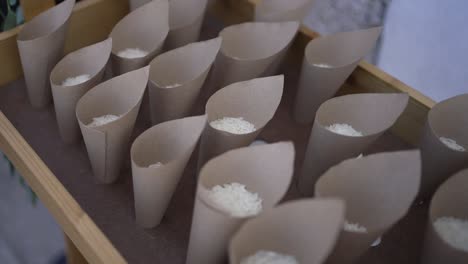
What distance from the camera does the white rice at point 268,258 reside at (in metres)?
0.43

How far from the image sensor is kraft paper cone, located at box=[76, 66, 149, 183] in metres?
0.55

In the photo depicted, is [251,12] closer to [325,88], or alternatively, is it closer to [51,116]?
[325,88]

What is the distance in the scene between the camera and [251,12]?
836 millimetres

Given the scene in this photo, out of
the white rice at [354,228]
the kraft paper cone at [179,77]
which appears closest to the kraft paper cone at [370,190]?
the white rice at [354,228]

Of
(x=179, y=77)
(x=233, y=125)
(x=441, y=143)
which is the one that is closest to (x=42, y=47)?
(x=179, y=77)

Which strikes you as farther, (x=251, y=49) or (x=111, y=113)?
(x=251, y=49)

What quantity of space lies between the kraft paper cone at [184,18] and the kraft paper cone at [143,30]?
0.04 metres

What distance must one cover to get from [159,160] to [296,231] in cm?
20

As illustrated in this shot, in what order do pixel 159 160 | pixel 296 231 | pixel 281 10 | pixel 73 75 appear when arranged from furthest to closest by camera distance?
pixel 281 10 < pixel 73 75 < pixel 159 160 < pixel 296 231

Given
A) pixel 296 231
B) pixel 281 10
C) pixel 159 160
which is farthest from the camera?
pixel 281 10

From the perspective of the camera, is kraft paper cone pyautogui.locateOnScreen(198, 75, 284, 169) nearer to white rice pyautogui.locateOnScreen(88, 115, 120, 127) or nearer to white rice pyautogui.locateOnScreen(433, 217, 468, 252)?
white rice pyautogui.locateOnScreen(88, 115, 120, 127)

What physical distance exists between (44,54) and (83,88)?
0.34 feet

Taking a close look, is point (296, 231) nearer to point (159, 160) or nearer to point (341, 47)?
point (159, 160)

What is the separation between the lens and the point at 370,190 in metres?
0.49
